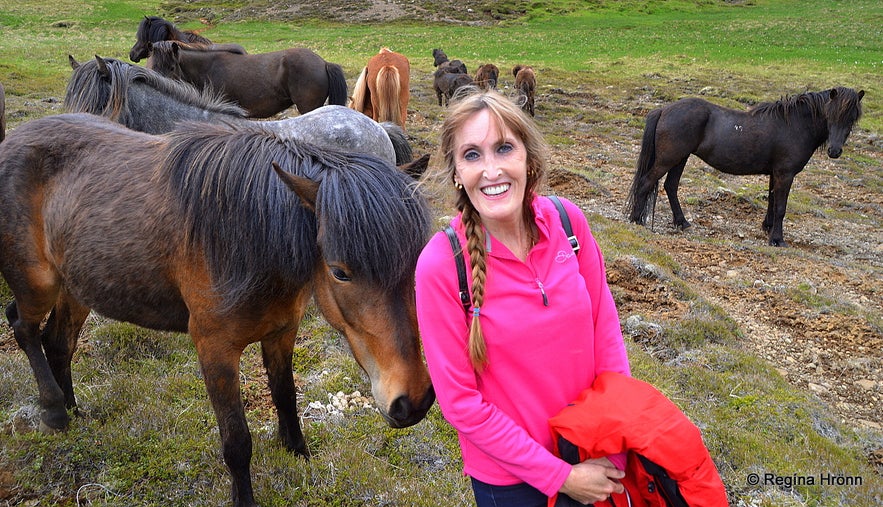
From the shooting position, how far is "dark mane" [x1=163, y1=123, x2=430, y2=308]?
2.03 m

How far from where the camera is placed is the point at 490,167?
1767 millimetres

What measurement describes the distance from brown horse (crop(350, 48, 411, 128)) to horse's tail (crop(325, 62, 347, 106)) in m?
0.43

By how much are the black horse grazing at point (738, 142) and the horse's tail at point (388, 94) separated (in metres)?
4.37

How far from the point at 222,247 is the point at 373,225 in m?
0.82

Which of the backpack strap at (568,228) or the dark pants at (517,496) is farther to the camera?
the backpack strap at (568,228)

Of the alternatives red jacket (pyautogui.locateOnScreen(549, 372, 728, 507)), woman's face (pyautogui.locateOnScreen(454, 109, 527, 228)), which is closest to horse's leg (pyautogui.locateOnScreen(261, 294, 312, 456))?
woman's face (pyautogui.locateOnScreen(454, 109, 527, 228))

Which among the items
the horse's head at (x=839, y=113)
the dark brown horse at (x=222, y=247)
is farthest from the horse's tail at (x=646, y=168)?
the dark brown horse at (x=222, y=247)

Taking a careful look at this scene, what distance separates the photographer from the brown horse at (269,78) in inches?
402

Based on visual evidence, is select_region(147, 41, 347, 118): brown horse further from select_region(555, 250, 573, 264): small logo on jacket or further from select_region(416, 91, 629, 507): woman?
select_region(555, 250, 573, 264): small logo on jacket

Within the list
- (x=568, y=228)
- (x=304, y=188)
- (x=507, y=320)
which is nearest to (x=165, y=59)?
(x=304, y=188)

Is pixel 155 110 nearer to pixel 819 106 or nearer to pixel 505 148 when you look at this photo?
pixel 505 148

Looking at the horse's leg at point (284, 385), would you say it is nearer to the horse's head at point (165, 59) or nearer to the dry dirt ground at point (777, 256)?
the dry dirt ground at point (777, 256)

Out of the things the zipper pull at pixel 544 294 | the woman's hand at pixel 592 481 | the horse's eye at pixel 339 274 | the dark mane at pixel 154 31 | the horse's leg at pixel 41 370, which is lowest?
the horse's leg at pixel 41 370

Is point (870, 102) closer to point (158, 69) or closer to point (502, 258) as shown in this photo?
point (158, 69)
